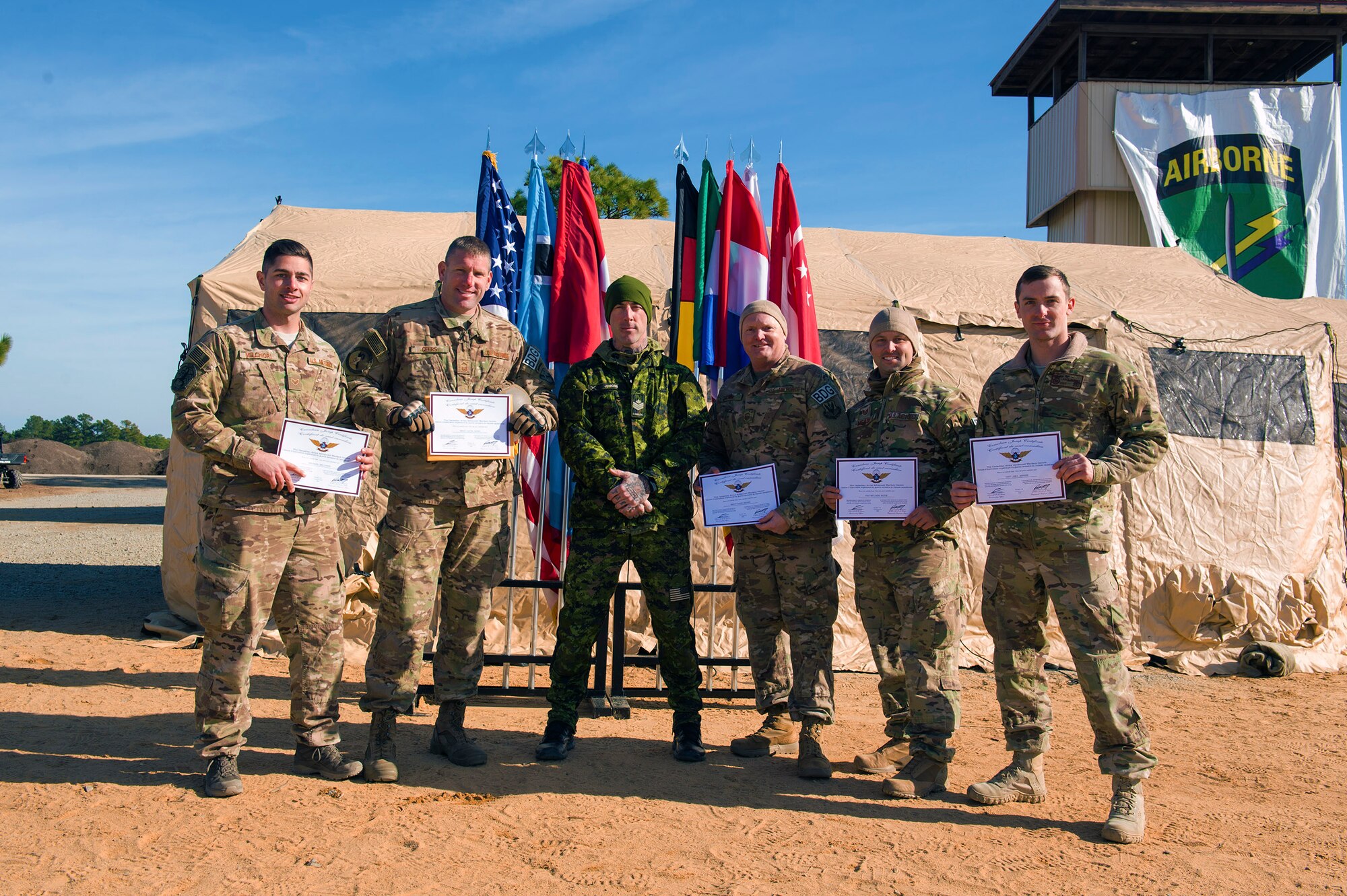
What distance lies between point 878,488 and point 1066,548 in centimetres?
71

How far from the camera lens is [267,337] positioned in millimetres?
3412

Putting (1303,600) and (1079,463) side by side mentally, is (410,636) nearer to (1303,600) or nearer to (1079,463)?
(1079,463)

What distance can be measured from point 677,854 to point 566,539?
258 centimetres

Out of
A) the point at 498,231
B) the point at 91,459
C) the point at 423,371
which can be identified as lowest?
the point at 91,459

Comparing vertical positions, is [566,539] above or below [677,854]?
above

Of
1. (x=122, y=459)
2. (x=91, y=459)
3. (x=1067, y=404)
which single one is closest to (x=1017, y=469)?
(x=1067, y=404)

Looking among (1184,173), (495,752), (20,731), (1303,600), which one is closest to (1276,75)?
(1184,173)

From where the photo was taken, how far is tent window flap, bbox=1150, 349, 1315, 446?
21.7 ft

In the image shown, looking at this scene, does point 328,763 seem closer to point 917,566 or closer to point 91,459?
point 917,566

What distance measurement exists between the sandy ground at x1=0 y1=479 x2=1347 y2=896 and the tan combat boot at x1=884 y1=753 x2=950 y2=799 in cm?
6

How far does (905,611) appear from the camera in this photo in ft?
11.6

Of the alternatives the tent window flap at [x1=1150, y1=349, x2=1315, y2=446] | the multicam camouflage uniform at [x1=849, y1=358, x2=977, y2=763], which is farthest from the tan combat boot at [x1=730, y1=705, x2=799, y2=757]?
the tent window flap at [x1=1150, y1=349, x2=1315, y2=446]

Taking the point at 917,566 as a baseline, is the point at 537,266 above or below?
above

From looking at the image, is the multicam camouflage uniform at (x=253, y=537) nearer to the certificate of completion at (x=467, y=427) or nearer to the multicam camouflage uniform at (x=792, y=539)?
the certificate of completion at (x=467, y=427)
